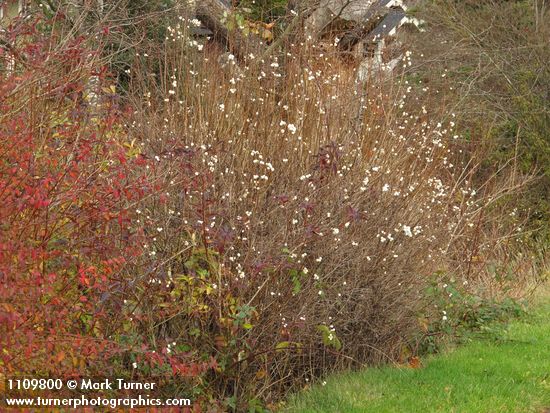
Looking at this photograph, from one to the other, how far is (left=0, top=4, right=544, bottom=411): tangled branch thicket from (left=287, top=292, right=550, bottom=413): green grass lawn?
0.35 metres

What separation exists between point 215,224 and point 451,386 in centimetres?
223

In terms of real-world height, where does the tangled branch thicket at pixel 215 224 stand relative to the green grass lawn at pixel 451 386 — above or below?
above

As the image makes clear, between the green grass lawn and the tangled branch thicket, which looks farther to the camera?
the green grass lawn

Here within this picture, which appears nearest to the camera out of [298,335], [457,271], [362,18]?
[298,335]

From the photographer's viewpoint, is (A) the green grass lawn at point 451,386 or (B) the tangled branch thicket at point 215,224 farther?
(A) the green grass lawn at point 451,386

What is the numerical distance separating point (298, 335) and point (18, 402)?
102 inches

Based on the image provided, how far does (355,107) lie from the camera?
9.53 metres

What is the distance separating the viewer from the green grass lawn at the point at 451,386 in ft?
23.9

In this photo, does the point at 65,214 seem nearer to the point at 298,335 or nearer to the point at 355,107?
the point at 298,335

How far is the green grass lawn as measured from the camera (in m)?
7.28

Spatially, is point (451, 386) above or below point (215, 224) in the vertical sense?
below

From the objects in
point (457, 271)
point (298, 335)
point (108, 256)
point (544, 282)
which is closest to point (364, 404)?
point (298, 335)

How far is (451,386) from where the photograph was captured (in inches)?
306

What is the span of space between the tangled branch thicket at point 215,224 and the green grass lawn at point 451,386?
349 mm
